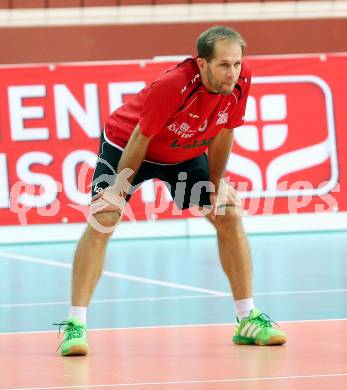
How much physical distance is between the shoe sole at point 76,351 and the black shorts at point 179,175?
86 centimetres

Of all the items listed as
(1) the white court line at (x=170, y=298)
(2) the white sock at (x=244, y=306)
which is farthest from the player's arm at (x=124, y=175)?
(1) the white court line at (x=170, y=298)

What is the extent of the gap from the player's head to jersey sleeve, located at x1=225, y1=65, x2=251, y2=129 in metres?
0.29

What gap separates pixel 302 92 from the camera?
1288cm

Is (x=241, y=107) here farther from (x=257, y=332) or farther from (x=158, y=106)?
(x=257, y=332)

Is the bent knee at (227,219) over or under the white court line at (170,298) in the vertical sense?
over

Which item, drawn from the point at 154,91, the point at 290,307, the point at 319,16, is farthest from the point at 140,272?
the point at 319,16

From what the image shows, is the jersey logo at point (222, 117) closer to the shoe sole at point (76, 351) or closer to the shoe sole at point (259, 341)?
the shoe sole at point (259, 341)

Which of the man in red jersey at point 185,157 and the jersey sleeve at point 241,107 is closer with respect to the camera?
the man in red jersey at point 185,157

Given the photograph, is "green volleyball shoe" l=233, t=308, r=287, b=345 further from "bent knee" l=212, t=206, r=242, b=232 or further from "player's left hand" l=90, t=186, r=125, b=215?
"player's left hand" l=90, t=186, r=125, b=215

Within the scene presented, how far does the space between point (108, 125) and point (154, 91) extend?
1.83ft

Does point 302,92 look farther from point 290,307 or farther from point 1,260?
point 290,307

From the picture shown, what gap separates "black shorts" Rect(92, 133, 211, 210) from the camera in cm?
648

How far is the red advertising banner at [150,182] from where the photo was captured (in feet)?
41.1

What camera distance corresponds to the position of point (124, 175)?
20.5 feet
